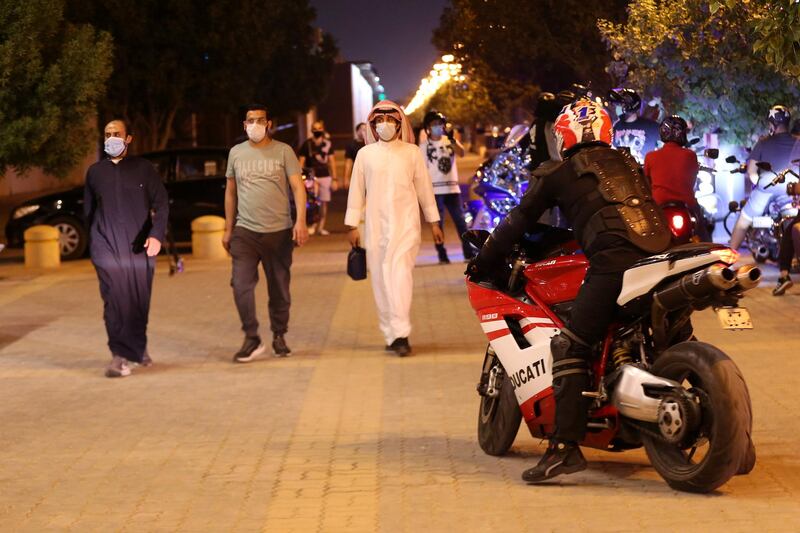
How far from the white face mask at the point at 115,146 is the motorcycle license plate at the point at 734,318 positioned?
5693 millimetres

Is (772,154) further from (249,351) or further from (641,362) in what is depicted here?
(641,362)

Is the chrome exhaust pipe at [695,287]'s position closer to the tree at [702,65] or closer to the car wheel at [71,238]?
the tree at [702,65]

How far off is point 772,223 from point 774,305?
9.15ft

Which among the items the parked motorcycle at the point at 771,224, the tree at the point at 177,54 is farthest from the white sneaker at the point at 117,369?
the tree at the point at 177,54

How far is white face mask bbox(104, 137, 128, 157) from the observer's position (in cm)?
1040

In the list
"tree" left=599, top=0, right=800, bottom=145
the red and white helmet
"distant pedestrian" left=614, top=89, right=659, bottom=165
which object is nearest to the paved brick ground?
the red and white helmet

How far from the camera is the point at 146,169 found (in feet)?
34.6

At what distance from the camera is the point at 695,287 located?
19.1 ft

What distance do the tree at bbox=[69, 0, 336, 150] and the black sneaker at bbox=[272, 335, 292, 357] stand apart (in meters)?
21.0

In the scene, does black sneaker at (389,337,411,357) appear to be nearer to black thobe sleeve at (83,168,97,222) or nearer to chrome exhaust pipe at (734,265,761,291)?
black thobe sleeve at (83,168,97,222)

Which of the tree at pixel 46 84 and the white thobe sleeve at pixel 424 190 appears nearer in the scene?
the white thobe sleeve at pixel 424 190

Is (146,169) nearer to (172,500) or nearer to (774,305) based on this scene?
(172,500)

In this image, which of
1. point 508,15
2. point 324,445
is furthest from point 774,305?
point 508,15

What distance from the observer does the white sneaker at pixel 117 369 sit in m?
10.3
